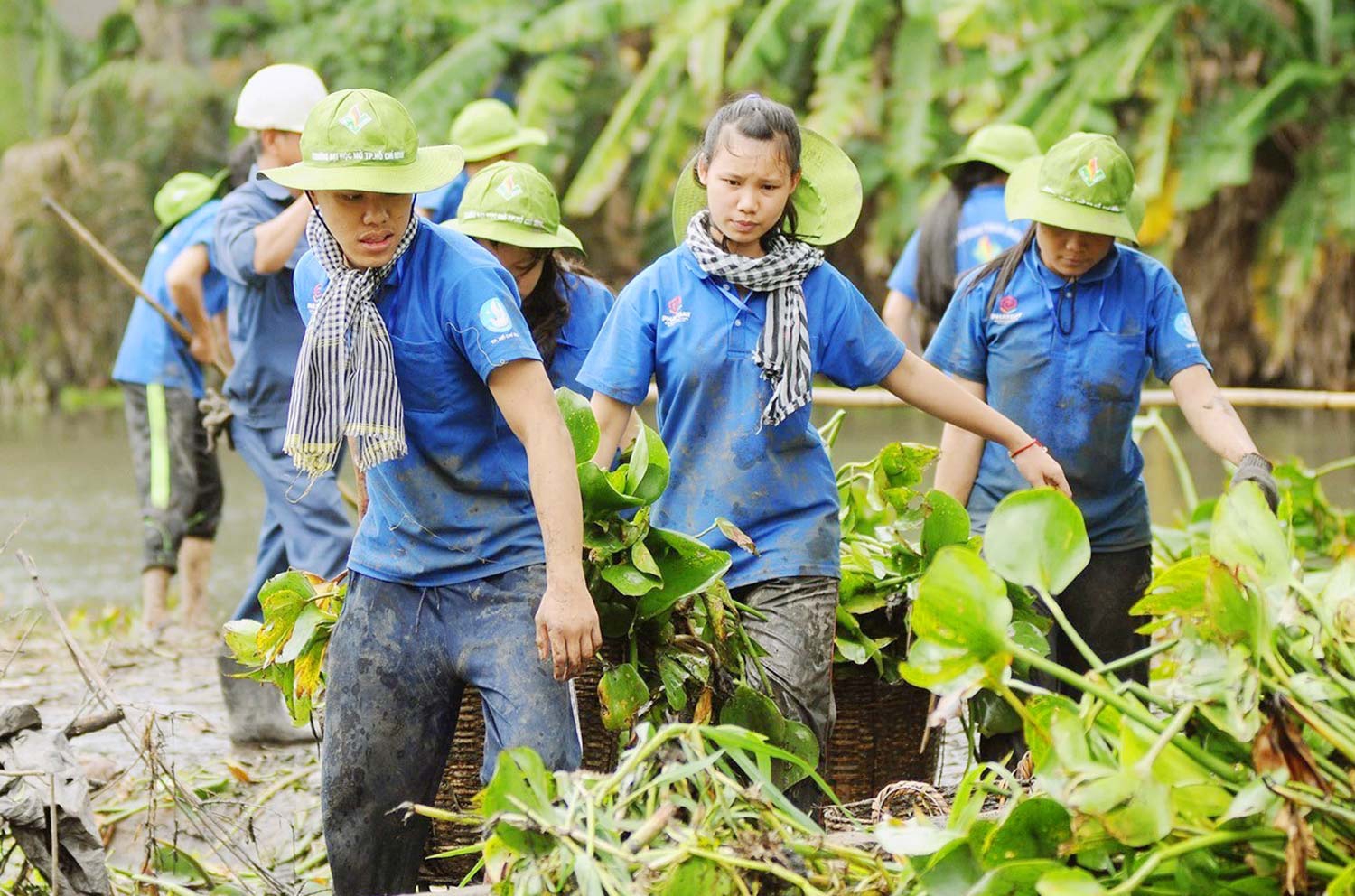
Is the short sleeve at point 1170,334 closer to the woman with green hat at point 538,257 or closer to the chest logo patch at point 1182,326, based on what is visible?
the chest logo patch at point 1182,326

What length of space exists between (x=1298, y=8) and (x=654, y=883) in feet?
38.8

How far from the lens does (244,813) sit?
4504 millimetres

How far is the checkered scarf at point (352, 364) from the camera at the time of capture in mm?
3154

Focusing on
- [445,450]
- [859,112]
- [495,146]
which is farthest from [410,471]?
[859,112]

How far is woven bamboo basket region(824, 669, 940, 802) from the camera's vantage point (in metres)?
4.09

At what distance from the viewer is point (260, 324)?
5.68m

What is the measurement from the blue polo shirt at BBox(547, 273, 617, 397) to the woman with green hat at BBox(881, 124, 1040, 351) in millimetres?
1441

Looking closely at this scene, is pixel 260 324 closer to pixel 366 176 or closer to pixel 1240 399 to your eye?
pixel 366 176

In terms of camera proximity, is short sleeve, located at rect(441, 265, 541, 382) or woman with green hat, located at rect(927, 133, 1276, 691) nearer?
short sleeve, located at rect(441, 265, 541, 382)

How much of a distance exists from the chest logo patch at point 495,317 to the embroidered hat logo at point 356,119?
38cm

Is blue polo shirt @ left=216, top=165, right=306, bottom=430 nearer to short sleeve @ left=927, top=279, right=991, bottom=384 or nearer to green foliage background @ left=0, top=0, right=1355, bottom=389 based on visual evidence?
short sleeve @ left=927, top=279, right=991, bottom=384

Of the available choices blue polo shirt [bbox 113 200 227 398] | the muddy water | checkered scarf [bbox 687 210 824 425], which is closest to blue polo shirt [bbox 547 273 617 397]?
checkered scarf [bbox 687 210 824 425]

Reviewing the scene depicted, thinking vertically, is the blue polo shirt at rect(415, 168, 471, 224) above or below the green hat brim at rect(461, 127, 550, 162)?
below

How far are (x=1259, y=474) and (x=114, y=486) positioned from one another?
1090 cm
